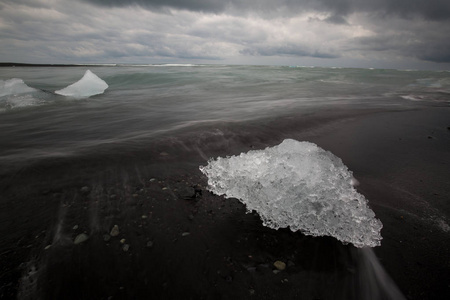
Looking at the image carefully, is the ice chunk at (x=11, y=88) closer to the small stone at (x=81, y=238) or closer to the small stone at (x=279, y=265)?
the small stone at (x=81, y=238)

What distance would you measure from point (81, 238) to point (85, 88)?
13338 mm

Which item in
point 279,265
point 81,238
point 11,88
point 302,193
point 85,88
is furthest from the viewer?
point 85,88

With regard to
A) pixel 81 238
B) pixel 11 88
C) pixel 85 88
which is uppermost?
pixel 81 238

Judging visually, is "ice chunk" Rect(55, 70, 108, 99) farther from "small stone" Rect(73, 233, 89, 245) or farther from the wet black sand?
"small stone" Rect(73, 233, 89, 245)

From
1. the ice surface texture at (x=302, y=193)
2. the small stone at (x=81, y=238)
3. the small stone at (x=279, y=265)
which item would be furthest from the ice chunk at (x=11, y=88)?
the small stone at (x=279, y=265)

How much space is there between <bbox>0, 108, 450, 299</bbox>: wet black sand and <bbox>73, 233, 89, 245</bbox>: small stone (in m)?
0.03

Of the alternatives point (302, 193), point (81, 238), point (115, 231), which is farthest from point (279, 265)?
point (81, 238)

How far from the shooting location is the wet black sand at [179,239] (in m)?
1.48

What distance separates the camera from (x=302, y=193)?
6.93ft

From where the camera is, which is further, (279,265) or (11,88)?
(11,88)

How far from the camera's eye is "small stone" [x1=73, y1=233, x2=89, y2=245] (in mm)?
1786

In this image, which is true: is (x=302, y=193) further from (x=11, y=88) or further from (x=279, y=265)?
(x=11, y=88)

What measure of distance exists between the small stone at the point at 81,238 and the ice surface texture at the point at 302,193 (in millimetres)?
1276

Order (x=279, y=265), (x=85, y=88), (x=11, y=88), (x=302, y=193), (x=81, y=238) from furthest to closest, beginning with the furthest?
1. (x=85, y=88)
2. (x=11, y=88)
3. (x=302, y=193)
4. (x=81, y=238)
5. (x=279, y=265)
